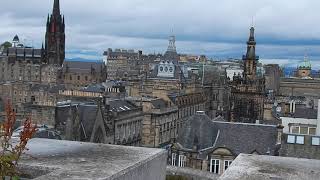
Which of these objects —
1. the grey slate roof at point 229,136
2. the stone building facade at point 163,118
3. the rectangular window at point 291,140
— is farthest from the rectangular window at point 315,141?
the stone building facade at point 163,118

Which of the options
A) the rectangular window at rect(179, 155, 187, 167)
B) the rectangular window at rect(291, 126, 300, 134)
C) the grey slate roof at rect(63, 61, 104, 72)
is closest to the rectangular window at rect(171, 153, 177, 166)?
the rectangular window at rect(179, 155, 187, 167)

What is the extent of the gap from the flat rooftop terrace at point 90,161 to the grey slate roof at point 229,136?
19.3 meters

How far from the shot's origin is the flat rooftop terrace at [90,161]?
1193 centimetres

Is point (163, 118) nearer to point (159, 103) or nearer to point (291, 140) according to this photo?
point (159, 103)

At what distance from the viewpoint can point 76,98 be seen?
6203 centimetres

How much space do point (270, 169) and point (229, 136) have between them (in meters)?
21.9

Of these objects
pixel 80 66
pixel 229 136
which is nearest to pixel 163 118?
pixel 229 136

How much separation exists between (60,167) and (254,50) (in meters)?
61.6

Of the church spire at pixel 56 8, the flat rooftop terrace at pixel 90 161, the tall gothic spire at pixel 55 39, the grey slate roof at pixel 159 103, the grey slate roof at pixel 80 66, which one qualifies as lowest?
the grey slate roof at pixel 159 103

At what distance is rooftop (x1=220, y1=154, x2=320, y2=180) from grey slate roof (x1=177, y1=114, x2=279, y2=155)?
60.9ft

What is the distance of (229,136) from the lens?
1398 inches

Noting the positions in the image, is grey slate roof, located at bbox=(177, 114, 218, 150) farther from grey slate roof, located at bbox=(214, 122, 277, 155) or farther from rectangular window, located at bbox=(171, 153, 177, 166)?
rectangular window, located at bbox=(171, 153, 177, 166)

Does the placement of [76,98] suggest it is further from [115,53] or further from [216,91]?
[115,53]

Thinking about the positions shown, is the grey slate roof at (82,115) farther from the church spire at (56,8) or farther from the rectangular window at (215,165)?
the church spire at (56,8)
